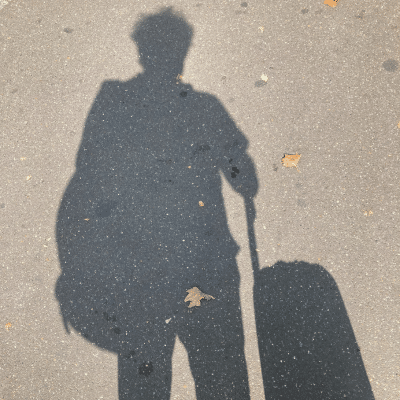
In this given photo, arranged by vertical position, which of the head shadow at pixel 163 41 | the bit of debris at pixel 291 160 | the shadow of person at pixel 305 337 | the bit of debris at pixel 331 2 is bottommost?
the shadow of person at pixel 305 337

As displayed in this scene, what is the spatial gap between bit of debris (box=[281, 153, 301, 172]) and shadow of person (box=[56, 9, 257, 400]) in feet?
1.12

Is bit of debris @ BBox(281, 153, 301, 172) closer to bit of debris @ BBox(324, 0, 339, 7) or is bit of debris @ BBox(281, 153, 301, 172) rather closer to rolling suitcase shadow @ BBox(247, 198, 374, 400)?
rolling suitcase shadow @ BBox(247, 198, 374, 400)

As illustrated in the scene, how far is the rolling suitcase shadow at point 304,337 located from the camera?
2359 mm

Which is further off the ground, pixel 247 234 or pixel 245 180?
pixel 245 180

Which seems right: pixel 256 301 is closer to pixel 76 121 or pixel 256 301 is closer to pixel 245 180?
pixel 245 180

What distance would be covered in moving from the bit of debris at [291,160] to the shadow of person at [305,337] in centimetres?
99

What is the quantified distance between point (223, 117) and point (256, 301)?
1.92 m

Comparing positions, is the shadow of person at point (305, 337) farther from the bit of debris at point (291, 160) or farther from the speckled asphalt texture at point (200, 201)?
the bit of debris at point (291, 160)

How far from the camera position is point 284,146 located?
8.42 feet

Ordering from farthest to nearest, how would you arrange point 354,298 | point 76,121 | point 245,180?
point 76,121 < point 245,180 < point 354,298

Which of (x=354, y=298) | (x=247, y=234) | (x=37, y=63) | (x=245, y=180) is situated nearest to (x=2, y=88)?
(x=37, y=63)

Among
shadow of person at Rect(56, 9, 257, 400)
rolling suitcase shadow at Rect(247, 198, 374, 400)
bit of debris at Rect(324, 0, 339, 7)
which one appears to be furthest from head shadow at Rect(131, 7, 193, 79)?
rolling suitcase shadow at Rect(247, 198, 374, 400)

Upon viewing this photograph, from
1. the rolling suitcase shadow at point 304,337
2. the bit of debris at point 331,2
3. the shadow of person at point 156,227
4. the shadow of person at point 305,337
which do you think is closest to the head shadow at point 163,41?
the shadow of person at point 156,227

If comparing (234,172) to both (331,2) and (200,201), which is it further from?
(331,2)
